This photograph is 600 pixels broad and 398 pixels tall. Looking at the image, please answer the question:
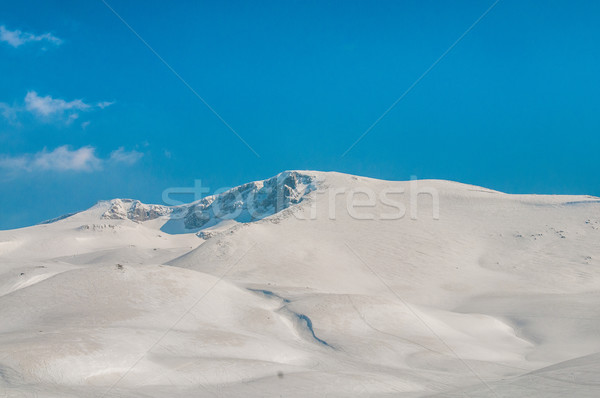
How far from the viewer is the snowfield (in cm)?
927

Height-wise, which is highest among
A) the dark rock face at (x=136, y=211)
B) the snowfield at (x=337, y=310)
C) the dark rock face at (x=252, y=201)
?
the dark rock face at (x=136, y=211)

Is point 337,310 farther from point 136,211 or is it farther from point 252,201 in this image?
point 136,211

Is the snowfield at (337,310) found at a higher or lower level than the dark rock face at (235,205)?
lower

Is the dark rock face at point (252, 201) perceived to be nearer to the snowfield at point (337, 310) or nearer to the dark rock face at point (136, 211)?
the dark rock face at point (136, 211)

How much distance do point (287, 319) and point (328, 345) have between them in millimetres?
2962

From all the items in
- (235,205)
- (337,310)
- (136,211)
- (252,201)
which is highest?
(136,211)

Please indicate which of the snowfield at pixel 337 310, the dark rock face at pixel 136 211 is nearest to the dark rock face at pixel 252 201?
the dark rock face at pixel 136 211

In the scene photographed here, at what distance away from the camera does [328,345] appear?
1442cm

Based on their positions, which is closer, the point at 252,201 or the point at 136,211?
the point at 252,201

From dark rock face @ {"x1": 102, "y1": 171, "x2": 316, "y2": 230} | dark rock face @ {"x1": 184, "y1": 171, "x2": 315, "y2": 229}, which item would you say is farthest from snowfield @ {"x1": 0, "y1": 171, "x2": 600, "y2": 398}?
dark rock face @ {"x1": 102, "y1": 171, "x2": 316, "y2": 230}

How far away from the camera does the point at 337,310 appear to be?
17.3 m

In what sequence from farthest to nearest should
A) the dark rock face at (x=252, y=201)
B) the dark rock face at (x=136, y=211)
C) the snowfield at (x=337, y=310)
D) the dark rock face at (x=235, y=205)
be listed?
the dark rock face at (x=136, y=211), the dark rock face at (x=235, y=205), the dark rock face at (x=252, y=201), the snowfield at (x=337, y=310)

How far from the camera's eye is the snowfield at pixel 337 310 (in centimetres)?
927

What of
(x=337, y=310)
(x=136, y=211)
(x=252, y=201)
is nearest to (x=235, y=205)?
(x=252, y=201)
